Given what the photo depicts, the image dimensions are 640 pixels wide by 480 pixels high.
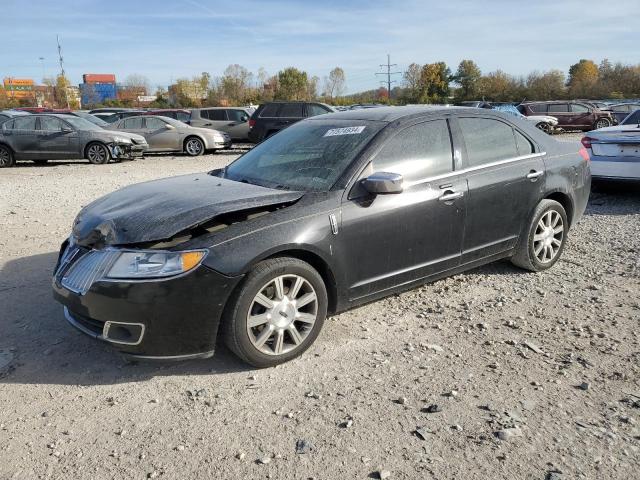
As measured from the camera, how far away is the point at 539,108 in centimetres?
2612

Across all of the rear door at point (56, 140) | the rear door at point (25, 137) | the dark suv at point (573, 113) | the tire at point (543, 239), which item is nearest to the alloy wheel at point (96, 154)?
the rear door at point (56, 140)

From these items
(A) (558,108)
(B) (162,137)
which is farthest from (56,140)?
(A) (558,108)

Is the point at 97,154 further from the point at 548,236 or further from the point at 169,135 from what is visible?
the point at 548,236

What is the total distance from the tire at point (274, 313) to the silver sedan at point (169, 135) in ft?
50.4

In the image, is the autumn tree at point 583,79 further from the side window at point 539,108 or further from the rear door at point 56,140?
the rear door at point 56,140

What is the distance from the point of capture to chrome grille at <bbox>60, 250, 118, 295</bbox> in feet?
10.5

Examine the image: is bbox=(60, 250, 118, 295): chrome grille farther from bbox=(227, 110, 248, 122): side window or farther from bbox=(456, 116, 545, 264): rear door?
bbox=(227, 110, 248, 122): side window

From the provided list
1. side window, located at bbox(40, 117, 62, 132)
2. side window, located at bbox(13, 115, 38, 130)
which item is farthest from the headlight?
side window, located at bbox(13, 115, 38, 130)

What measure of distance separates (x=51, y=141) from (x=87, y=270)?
1364 centimetres

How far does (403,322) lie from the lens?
13.4 ft

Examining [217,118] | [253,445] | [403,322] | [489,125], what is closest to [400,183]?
[403,322]

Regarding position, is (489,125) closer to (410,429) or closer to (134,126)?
(410,429)

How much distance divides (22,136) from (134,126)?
3728 millimetres

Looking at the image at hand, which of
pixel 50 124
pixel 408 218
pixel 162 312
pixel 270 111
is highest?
pixel 270 111
